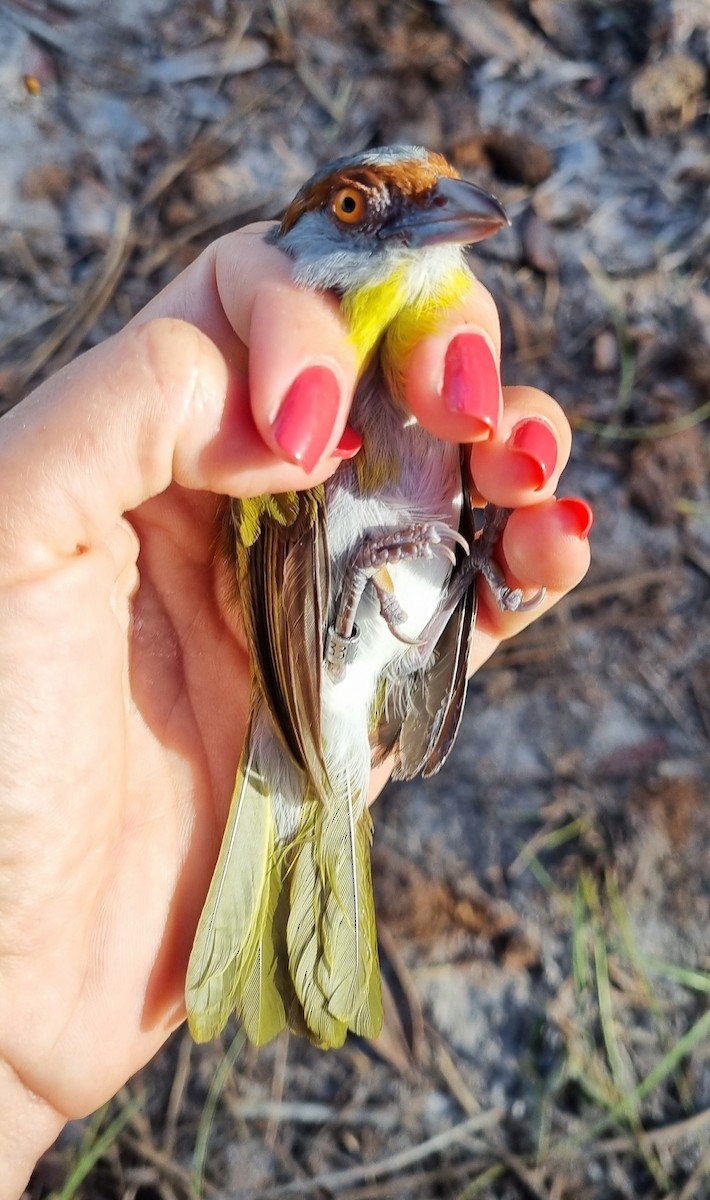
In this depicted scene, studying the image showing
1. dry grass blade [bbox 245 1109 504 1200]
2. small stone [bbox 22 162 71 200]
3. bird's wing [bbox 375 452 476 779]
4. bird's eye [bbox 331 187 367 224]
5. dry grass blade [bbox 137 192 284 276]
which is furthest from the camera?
small stone [bbox 22 162 71 200]

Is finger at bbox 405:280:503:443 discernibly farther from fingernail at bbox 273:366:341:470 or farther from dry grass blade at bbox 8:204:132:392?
dry grass blade at bbox 8:204:132:392

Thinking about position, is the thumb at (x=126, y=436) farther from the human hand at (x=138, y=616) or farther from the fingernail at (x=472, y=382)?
the fingernail at (x=472, y=382)

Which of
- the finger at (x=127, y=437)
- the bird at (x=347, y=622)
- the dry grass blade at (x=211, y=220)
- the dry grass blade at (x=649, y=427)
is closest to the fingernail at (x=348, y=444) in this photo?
the bird at (x=347, y=622)

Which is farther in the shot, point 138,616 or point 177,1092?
point 177,1092

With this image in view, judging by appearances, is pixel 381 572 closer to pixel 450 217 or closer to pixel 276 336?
pixel 276 336

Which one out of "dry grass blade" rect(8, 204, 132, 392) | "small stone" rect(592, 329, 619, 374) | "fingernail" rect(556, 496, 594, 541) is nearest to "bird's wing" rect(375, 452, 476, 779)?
"fingernail" rect(556, 496, 594, 541)

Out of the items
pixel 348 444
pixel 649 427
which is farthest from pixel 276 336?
pixel 649 427
